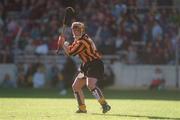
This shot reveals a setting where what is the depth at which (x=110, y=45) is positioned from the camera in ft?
85.9

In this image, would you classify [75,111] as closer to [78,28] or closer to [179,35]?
[78,28]

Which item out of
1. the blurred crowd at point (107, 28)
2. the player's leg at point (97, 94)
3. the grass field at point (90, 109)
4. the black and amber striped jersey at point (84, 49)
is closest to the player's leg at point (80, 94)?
the grass field at point (90, 109)

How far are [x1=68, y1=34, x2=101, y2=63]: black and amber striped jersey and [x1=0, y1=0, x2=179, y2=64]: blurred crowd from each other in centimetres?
1127

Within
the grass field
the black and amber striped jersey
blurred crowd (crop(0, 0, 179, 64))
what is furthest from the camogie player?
blurred crowd (crop(0, 0, 179, 64))

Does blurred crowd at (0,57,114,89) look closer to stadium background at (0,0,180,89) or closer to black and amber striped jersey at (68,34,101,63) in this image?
stadium background at (0,0,180,89)

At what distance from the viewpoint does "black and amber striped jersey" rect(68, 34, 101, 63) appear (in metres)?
14.5

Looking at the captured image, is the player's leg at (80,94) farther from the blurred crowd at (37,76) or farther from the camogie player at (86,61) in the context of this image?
the blurred crowd at (37,76)

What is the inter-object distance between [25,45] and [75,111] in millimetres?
12514

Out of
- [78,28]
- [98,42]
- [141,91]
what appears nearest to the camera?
[78,28]

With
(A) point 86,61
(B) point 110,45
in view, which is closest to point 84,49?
(A) point 86,61

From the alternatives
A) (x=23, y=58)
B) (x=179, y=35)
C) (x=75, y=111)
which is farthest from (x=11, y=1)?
(x=75, y=111)

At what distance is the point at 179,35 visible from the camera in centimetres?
2611

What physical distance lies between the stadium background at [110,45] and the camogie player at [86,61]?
9368mm

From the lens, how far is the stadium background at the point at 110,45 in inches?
1018
